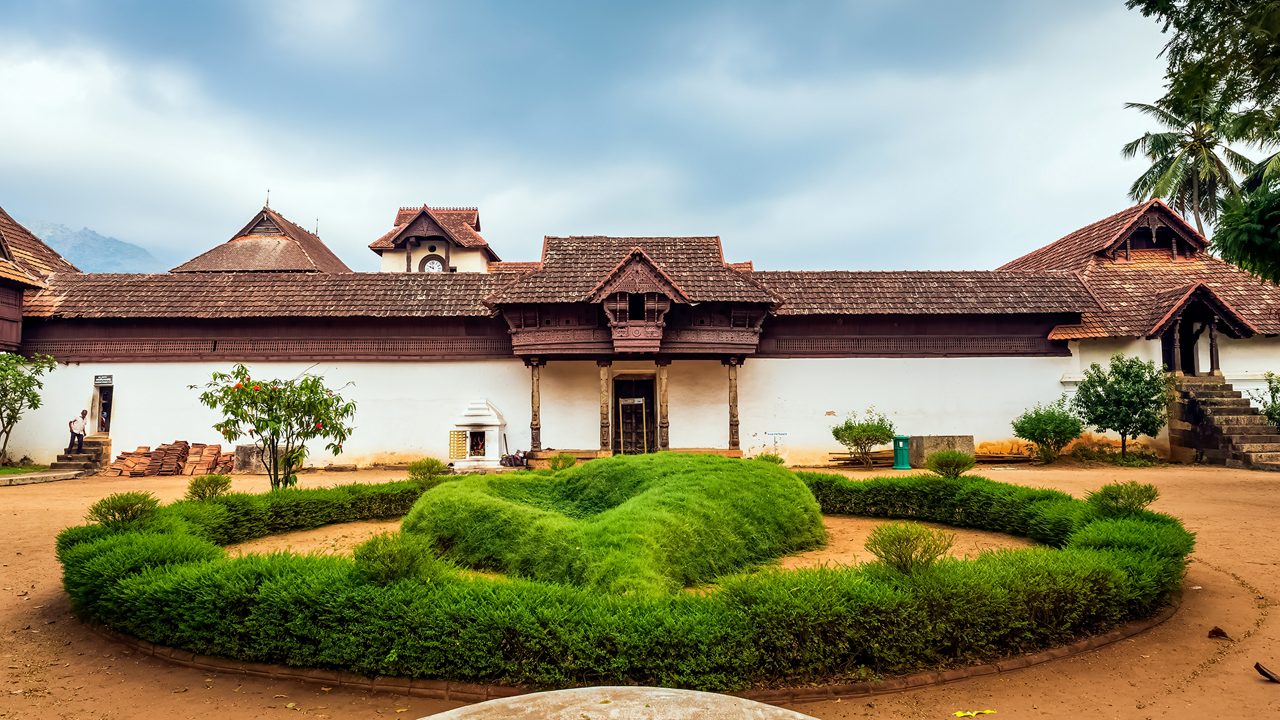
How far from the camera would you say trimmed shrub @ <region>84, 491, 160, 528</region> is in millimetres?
5711

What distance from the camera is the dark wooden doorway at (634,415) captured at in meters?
15.7

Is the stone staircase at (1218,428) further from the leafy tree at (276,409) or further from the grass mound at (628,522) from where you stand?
the leafy tree at (276,409)

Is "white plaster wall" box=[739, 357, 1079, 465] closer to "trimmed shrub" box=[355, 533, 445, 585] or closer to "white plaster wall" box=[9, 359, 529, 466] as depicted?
"white plaster wall" box=[9, 359, 529, 466]

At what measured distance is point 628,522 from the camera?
17.4ft

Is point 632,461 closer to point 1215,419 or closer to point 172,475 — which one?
point 172,475

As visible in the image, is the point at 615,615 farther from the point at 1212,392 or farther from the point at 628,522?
the point at 1212,392

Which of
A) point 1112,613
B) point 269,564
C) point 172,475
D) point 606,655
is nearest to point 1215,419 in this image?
point 1112,613

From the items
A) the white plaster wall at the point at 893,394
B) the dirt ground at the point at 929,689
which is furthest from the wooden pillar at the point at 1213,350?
the dirt ground at the point at 929,689

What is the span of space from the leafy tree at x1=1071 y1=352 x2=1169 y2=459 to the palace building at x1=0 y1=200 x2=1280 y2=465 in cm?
99

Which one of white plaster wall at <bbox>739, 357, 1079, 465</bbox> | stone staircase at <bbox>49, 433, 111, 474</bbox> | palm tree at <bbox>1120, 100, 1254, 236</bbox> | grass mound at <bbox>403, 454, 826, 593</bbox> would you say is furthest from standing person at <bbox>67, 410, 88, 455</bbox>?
palm tree at <bbox>1120, 100, 1254, 236</bbox>

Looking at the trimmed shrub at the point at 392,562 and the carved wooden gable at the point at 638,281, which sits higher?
the carved wooden gable at the point at 638,281

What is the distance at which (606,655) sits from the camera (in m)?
3.46

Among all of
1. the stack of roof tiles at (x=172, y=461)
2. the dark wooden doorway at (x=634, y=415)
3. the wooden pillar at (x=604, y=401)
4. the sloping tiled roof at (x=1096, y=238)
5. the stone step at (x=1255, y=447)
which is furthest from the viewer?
the sloping tiled roof at (x=1096, y=238)

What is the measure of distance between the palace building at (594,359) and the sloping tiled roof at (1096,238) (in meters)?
3.01
